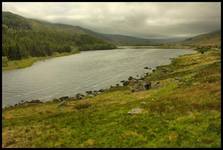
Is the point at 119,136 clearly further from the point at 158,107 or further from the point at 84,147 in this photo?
the point at 158,107

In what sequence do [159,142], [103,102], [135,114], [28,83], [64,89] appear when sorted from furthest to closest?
[28,83] < [64,89] < [103,102] < [135,114] < [159,142]

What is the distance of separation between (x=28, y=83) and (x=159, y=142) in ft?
238

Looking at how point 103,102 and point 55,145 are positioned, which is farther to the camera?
point 103,102

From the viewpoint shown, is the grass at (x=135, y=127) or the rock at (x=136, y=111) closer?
the grass at (x=135, y=127)

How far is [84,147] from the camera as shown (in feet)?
102

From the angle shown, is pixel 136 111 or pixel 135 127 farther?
pixel 136 111

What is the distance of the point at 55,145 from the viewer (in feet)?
107

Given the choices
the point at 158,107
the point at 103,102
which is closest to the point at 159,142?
the point at 158,107

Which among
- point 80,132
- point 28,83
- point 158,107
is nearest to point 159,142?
point 80,132

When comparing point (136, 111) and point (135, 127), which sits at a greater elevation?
point (136, 111)

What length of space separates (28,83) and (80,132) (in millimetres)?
64818

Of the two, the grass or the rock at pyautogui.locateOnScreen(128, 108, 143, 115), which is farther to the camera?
the rock at pyautogui.locateOnScreen(128, 108, 143, 115)

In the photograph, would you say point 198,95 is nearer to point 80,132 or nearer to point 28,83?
point 80,132

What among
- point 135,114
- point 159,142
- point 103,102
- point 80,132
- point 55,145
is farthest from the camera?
point 103,102
